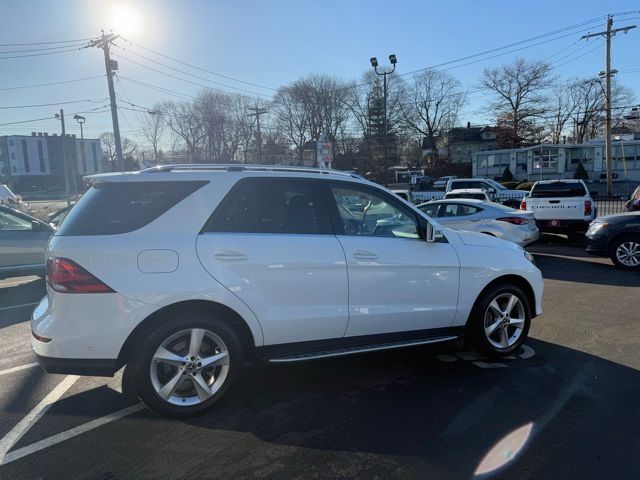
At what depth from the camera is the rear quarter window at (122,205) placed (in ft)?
11.1

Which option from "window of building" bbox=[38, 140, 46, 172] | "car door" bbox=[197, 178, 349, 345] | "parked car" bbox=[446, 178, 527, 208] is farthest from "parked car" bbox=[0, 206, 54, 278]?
"window of building" bbox=[38, 140, 46, 172]

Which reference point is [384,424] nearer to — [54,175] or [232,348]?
[232,348]

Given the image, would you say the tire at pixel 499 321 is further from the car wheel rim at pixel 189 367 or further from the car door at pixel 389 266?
the car wheel rim at pixel 189 367

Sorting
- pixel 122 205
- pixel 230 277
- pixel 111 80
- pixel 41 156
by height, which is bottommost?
pixel 230 277

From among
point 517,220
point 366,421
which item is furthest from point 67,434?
point 517,220

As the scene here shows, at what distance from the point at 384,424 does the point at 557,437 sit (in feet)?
3.77

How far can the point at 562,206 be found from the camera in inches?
497

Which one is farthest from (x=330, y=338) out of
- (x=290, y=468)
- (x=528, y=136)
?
(x=528, y=136)

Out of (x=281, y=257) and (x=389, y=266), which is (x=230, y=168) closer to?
(x=281, y=257)

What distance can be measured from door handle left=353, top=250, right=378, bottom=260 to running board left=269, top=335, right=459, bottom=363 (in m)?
0.75

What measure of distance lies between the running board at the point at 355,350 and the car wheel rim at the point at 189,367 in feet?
1.41

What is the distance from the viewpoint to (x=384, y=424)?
11.2 feet

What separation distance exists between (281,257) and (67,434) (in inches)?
76.9

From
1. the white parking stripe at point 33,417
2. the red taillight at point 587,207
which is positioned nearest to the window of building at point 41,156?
the red taillight at point 587,207
